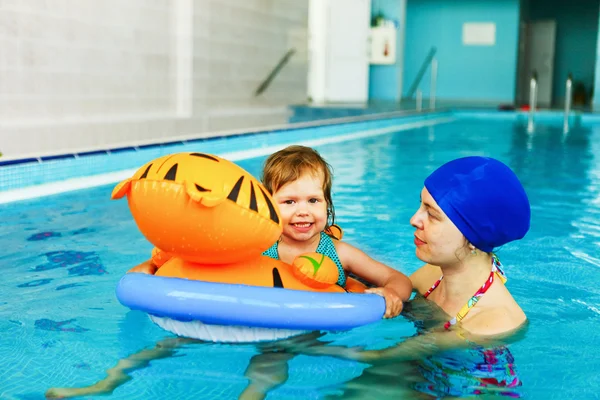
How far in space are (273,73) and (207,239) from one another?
1080 cm

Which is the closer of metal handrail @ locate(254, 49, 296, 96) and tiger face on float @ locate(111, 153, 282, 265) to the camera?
tiger face on float @ locate(111, 153, 282, 265)

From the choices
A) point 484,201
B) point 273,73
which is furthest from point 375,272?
point 273,73

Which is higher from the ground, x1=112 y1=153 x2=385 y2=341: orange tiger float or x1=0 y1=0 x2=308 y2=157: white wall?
x1=0 y1=0 x2=308 y2=157: white wall

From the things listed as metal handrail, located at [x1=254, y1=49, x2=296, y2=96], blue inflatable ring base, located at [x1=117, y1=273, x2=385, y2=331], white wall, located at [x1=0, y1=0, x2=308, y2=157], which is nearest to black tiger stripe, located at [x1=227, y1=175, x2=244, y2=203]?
blue inflatable ring base, located at [x1=117, y1=273, x2=385, y2=331]

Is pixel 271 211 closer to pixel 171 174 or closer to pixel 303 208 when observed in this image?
pixel 171 174

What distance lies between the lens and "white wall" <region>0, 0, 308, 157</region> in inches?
277

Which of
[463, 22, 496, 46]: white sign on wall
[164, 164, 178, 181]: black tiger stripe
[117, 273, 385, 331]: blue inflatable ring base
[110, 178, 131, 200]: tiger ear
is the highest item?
[463, 22, 496, 46]: white sign on wall

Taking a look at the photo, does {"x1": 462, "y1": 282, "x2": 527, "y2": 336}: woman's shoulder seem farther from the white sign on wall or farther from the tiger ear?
the white sign on wall

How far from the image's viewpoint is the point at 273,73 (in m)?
12.6

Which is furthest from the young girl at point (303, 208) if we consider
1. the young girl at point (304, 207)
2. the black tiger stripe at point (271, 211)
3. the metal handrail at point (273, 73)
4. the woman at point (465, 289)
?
the metal handrail at point (273, 73)

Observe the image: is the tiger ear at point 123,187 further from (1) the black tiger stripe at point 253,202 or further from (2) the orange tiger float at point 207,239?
(1) the black tiger stripe at point 253,202

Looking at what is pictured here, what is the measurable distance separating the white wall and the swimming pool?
1.13 meters

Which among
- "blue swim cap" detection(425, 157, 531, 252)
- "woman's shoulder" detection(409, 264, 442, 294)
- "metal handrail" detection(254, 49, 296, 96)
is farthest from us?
"metal handrail" detection(254, 49, 296, 96)

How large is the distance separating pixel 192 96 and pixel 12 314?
7590 mm
